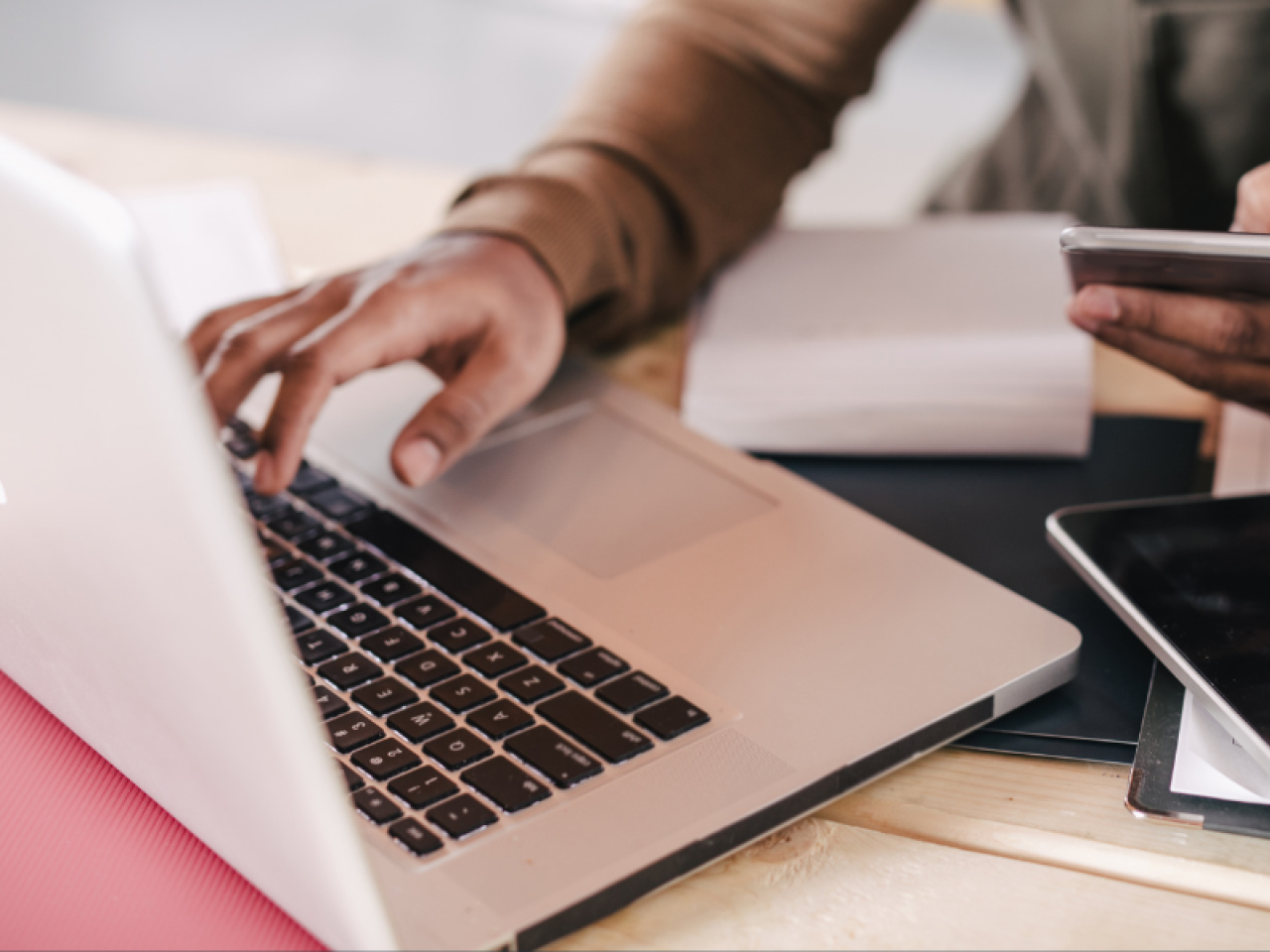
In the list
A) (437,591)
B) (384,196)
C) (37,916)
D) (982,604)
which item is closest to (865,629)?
(982,604)

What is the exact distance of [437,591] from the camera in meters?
0.49

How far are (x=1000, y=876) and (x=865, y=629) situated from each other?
109mm

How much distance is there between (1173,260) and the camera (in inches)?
19.5

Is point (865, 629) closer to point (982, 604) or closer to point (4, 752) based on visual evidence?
point (982, 604)

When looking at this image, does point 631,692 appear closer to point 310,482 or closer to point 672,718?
point 672,718

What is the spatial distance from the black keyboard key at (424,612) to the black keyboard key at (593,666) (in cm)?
6

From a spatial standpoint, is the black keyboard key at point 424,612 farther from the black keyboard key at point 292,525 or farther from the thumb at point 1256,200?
the thumb at point 1256,200

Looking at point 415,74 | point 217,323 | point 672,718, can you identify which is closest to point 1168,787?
point 672,718

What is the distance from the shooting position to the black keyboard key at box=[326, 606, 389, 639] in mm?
465

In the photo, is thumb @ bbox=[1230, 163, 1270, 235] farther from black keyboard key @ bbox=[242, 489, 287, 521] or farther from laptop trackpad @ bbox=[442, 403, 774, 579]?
black keyboard key @ bbox=[242, 489, 287, 521]

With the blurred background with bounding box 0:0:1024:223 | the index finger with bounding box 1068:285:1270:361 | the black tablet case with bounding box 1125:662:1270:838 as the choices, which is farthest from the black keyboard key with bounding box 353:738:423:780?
the blurred background with bounding box 0:0:1024:223

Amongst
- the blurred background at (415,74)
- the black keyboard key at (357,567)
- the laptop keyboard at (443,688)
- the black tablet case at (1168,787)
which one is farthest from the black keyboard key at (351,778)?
the blurred background at (415,74)

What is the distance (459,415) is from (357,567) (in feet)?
0.36

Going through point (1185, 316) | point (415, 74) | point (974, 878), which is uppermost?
point (1185, 316)
